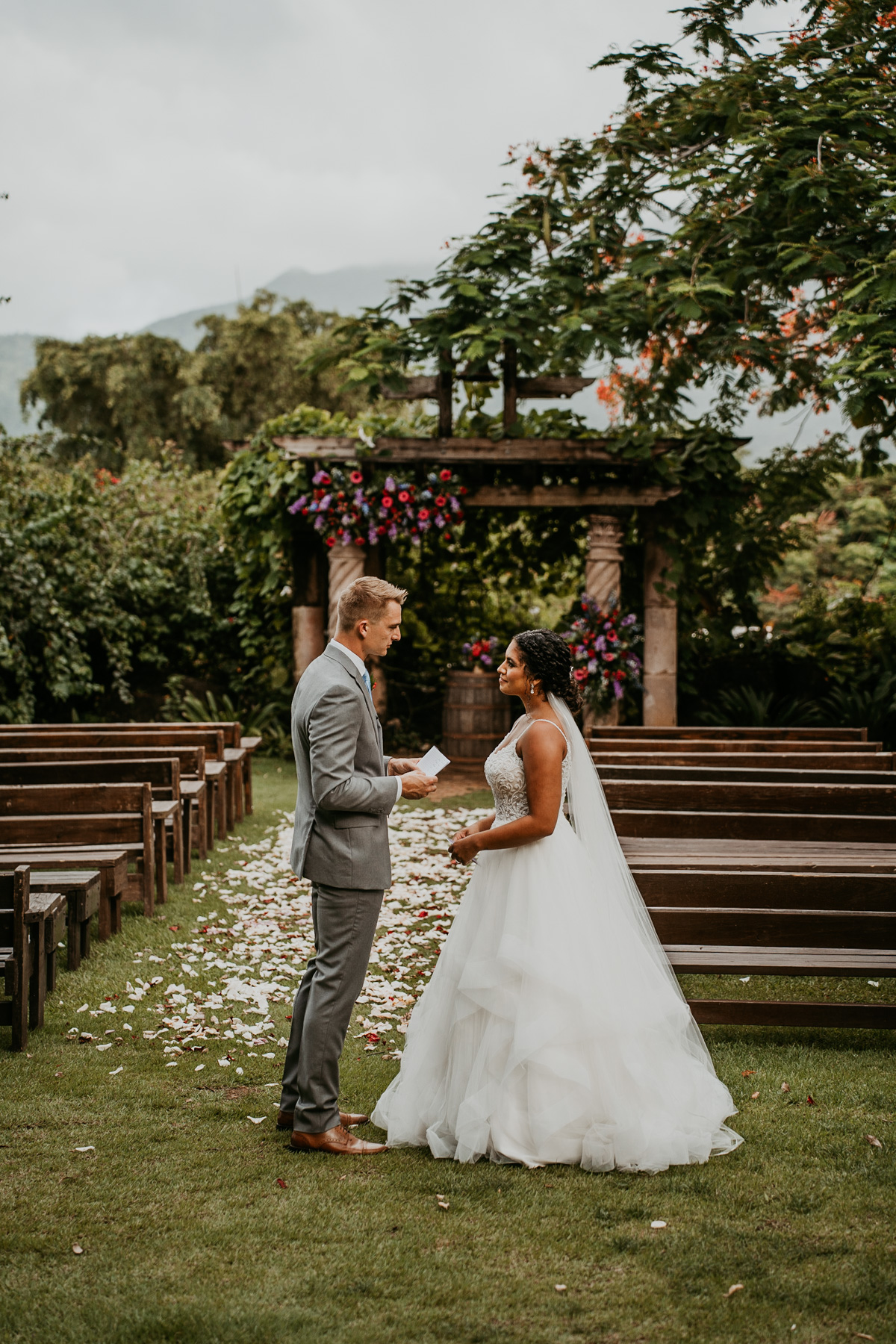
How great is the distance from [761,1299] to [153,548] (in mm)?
13073

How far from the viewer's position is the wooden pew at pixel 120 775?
678 centimetres

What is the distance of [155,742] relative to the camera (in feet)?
29.2

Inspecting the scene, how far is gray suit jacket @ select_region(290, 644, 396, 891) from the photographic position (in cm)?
344

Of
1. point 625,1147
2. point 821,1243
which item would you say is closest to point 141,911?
point 625,1147

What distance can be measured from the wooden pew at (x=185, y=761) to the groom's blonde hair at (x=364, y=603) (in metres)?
3.90

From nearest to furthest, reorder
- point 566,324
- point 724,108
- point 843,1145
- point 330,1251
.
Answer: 1. point 330,1251
2. point 843,1145
3. point 724,108
4. point 566,324

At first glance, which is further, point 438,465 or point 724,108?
point 438,465

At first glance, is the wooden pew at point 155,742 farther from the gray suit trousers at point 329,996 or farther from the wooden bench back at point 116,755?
the gray suit trousers at point 329,996

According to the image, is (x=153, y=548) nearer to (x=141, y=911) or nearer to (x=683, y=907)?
(x=141, y=911)

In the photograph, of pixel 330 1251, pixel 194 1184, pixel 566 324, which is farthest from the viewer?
pixel 566 324

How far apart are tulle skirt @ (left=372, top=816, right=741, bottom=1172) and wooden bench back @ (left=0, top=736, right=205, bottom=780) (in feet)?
12.7

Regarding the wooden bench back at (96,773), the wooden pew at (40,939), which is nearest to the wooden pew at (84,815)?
the wooden bench back at (96,773)

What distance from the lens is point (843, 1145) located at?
3564 millimetres

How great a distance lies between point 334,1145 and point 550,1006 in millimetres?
830
